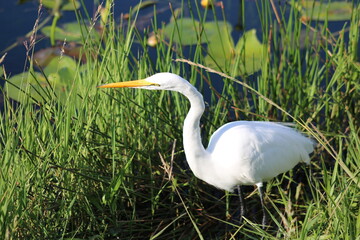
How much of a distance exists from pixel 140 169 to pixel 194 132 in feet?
1.36

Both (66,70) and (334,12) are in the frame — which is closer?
(66,70)

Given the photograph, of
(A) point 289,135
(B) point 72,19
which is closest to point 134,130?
(A) point 289,135

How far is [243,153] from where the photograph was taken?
76.0 inches

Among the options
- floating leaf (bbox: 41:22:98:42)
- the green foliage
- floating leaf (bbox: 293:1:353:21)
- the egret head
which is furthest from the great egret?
floating leaf (bbox: 41:22:98:42)

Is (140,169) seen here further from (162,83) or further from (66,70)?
(66,70)

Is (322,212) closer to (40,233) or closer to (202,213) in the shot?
(202,213)

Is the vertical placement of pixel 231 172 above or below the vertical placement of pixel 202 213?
above

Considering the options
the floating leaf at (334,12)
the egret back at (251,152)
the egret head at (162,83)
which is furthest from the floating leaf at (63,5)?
the egret head at (162,83)

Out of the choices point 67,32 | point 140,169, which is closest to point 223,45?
point 67,32

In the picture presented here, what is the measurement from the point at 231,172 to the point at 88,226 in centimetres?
54

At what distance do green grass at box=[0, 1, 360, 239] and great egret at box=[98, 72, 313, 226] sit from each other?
8 centimetres

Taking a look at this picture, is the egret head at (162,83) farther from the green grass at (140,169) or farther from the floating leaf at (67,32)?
the floating leaf at (67,32)

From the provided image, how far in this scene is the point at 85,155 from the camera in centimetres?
203

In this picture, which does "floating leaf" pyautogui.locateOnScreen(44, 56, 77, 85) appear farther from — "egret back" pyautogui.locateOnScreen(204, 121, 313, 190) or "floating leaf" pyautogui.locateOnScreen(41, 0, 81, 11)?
"egret back" pyautogui.locateOnScreen(204, 121, 313, 190)
